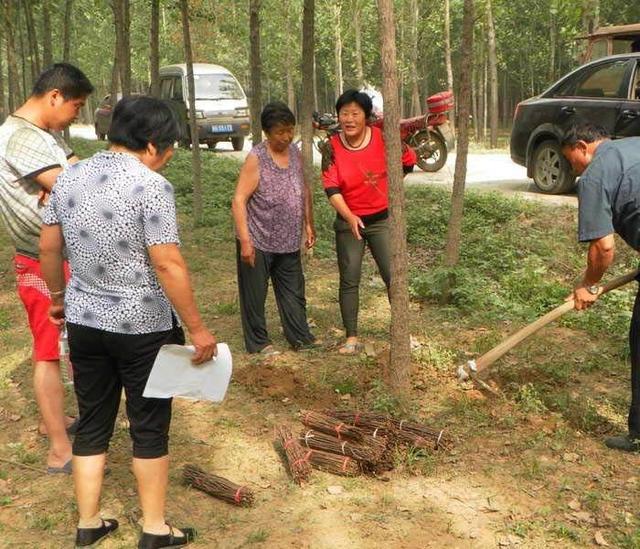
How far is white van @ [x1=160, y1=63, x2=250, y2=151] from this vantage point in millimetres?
16844

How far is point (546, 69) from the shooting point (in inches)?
1244

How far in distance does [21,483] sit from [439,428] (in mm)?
2170

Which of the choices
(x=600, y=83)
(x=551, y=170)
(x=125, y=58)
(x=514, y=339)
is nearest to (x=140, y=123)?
(x=514, y=339)

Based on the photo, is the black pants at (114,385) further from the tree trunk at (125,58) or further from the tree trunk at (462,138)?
the tree trunk at (125,58)

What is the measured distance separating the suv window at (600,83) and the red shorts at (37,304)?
685 cm

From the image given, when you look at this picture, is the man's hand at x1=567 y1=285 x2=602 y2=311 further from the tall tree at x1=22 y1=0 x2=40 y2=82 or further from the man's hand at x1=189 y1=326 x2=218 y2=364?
the tall tree at x1=22 y1=0 x2=40 y2=82

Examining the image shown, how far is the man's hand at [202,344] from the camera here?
271 centimetres

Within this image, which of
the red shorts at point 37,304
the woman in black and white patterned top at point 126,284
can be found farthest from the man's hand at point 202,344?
the red shorts at point 37,304

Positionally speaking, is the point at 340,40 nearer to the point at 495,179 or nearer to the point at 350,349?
the point at 495,179

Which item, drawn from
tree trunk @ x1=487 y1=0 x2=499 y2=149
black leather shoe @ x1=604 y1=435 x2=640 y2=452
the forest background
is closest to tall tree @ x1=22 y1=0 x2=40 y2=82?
the forest background

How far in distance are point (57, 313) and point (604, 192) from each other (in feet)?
8.32

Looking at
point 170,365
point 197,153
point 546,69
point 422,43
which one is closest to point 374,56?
point 422,43

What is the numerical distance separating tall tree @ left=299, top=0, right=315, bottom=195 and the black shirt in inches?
122

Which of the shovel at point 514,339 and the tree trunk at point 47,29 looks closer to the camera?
the shovel at point 514,339
